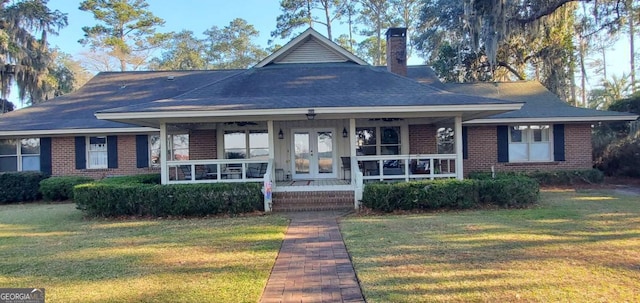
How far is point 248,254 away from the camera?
5988 mm

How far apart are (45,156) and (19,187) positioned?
162 cm

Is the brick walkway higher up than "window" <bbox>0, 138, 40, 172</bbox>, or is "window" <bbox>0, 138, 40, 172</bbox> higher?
"window" <bbox>0, 138, 40, 172</bbox>

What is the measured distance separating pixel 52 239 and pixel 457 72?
23150 millimetres

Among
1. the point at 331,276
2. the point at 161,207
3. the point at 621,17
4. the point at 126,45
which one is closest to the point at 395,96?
the point at 161,207

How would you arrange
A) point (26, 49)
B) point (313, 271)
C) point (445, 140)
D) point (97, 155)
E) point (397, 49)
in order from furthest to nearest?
point (26, 49) → point (397, 49) → point (445, 140) → point (97, 155) → point (313, 271)

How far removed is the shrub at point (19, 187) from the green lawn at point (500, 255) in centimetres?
1149

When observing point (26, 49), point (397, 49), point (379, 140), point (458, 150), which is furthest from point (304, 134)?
point (26, 49)

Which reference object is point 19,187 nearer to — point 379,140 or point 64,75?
point 379,140

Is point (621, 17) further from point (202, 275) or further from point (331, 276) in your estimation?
point (202, 275)

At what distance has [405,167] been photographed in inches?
465

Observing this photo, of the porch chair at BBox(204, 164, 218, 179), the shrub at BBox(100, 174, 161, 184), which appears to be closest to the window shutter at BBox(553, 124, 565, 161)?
the porch chair at BBox(204, 164, 218, 179)

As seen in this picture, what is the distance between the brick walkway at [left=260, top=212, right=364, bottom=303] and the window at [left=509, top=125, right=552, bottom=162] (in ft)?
34.6

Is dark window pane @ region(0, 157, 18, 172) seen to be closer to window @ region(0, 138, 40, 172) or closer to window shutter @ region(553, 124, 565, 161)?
window @ region(0, 138, 40, 172)

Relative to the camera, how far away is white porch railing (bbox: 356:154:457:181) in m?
11.2
